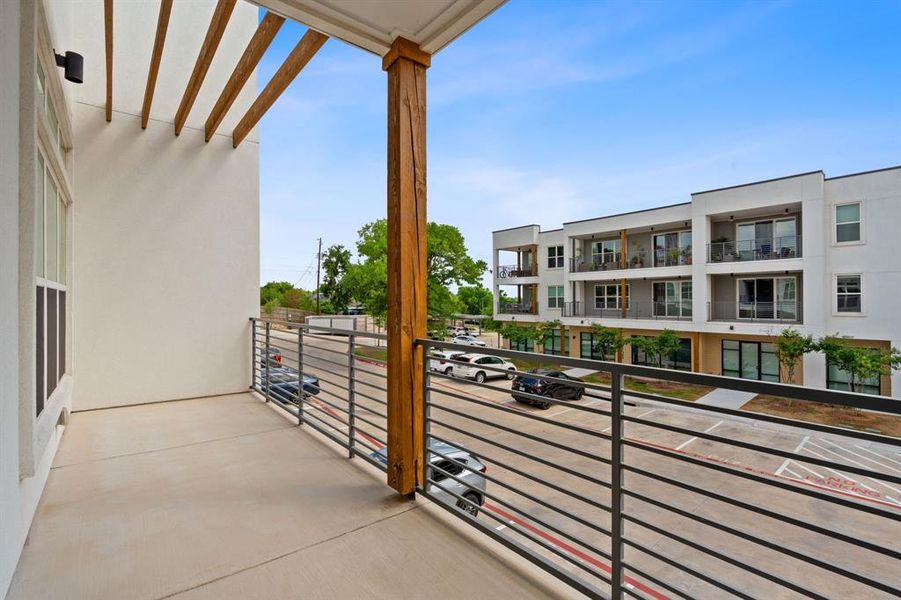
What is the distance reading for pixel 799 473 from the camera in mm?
6789

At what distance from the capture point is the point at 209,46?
107 inches

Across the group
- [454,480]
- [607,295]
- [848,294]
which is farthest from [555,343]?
[454,480]

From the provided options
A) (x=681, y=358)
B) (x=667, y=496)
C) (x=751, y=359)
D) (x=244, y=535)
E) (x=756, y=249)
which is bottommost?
(x=667, y=496)

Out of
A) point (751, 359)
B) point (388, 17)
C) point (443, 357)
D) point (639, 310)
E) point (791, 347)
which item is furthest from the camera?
point (639, 310)

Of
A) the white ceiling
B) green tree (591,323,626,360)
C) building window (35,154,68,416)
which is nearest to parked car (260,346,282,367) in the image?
building window (35,154,68,416)

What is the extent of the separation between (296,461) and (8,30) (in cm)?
232

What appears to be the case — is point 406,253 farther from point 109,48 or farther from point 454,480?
point 109,48

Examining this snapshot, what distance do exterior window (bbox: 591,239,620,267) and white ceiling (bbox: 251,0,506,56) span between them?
14457 mm

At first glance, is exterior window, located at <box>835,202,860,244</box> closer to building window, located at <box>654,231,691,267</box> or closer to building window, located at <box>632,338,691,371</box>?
building window, located at <box>654,231,691,267</box>

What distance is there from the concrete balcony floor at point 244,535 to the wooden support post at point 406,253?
1.01ft

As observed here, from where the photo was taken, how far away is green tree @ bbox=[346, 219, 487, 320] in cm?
1694

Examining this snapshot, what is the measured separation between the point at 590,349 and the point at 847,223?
7920 millimetres

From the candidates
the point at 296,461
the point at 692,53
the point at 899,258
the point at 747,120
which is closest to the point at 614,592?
the point at 296,461

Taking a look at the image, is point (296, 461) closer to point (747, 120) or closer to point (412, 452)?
point (412, 452)
